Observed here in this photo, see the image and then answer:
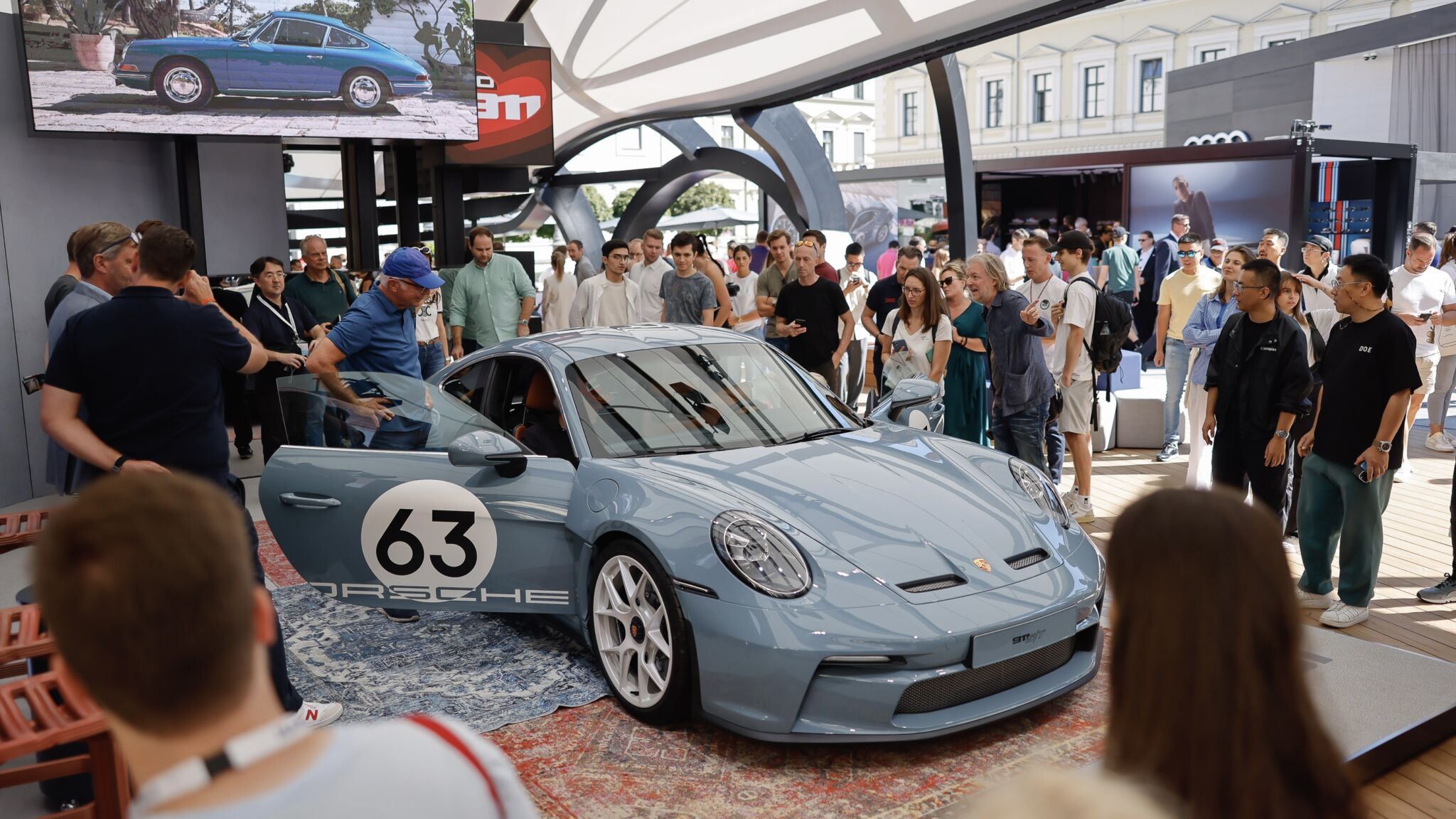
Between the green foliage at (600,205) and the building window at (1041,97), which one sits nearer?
the building window at (1041,97)

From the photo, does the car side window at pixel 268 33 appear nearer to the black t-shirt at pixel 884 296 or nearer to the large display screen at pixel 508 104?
the large display screen at pixel 508 104

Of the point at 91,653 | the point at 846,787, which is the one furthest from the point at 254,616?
the point at 846,787

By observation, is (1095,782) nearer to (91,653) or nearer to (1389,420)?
(91,653)

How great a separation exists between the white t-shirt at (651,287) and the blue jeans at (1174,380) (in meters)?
4.12

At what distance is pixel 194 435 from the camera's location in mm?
3637

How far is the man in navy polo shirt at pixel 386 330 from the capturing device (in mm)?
5094

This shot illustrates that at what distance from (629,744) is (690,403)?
1.42 meters

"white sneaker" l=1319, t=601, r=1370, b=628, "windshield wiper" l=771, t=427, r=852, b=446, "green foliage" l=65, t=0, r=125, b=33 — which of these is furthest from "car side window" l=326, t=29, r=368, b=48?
"white sneaker" l=1319, t=601, r=1370, b=628

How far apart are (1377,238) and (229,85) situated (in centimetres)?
1519

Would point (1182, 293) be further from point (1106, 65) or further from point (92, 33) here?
point (1106, 65)

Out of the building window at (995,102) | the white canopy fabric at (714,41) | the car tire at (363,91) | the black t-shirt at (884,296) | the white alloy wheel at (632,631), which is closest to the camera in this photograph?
the white alloy wheel at (632,631)

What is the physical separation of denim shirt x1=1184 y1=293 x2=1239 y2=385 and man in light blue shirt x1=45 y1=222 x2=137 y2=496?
6.24 metres

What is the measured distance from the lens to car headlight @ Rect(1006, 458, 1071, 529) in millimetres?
4297

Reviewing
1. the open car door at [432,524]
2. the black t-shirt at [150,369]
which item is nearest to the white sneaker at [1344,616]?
the open car door at [432,524]
